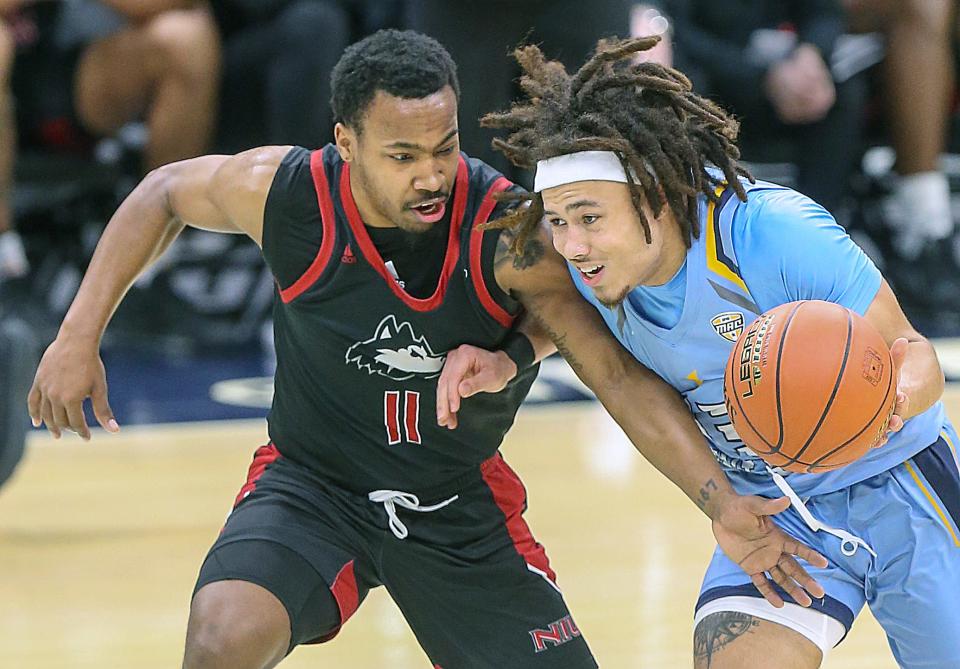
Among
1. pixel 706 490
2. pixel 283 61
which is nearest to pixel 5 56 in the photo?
pixel 283 61

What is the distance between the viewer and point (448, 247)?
11.0 feet

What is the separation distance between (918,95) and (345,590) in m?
5.71

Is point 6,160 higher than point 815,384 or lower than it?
lower

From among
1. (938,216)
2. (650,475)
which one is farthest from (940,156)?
(650,475)

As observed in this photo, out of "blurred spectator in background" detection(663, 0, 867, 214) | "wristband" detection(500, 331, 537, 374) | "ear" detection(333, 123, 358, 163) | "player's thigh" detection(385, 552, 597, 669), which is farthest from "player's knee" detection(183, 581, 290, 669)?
"blurred spectator in background" detection(663, 0, 867, 214)

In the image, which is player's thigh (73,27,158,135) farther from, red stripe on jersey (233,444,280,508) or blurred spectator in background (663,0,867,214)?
red stripe on jersey (233,444,280,508)

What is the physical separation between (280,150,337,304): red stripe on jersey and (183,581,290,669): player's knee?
676mm

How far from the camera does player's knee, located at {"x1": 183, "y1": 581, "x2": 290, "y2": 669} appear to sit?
10.2 feet

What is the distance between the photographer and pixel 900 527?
312 centimetres

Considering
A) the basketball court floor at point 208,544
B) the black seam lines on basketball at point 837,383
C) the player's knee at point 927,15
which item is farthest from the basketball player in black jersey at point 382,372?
the player's knee at point 927,15

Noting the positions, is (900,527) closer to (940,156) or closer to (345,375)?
(345,375)

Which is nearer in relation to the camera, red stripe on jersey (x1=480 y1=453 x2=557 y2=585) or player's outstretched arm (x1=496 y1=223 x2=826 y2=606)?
player's outstretched arm (x1=496 y1=223 x2=826 y2=606)

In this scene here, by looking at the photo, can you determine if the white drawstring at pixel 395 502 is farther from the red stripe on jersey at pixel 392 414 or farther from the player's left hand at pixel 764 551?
the player's left hand at pixel 764 551

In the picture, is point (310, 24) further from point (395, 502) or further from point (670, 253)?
point (670, 253)
